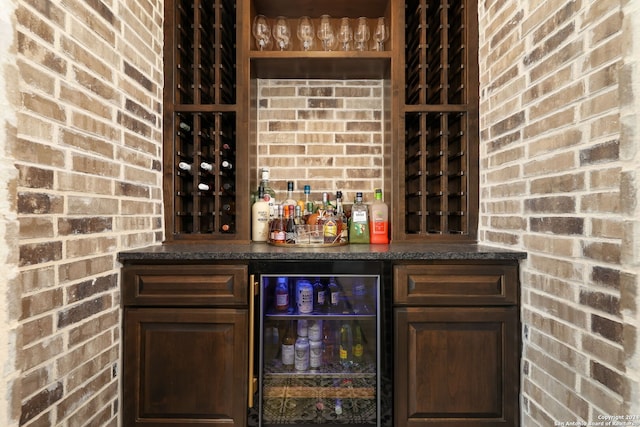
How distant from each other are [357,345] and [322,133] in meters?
1.18

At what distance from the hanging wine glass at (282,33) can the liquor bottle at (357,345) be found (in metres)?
1.48

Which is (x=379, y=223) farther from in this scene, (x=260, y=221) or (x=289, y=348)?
(x=289, y=348)

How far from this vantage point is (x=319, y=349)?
1550 millimetres

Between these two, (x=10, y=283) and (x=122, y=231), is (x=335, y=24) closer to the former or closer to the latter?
(x=122, y=231)

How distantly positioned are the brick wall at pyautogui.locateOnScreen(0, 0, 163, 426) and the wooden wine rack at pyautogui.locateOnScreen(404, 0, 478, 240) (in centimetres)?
127

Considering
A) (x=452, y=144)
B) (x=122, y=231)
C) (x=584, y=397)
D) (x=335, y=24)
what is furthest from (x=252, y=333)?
(x=335, y=24)

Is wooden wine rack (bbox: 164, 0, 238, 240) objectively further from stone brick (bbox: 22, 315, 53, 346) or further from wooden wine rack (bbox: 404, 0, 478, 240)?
wooden wine rack (bbox: 404, 0, 478, 240)

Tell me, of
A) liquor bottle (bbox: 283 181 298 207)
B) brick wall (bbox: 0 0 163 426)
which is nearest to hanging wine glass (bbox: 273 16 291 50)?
brick wall (bbox: 0 0 163 426)

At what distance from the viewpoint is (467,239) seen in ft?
5.62

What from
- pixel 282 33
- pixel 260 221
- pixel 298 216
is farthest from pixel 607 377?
pixel 282 33

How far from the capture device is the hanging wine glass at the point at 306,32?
1.85 meters

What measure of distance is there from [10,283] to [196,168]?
97 centimetres

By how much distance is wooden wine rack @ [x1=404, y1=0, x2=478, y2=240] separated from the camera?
1.71 meters

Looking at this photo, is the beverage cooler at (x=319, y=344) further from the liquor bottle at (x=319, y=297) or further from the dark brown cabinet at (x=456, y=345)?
the dark brown cabinet at (x=456, y=345)
